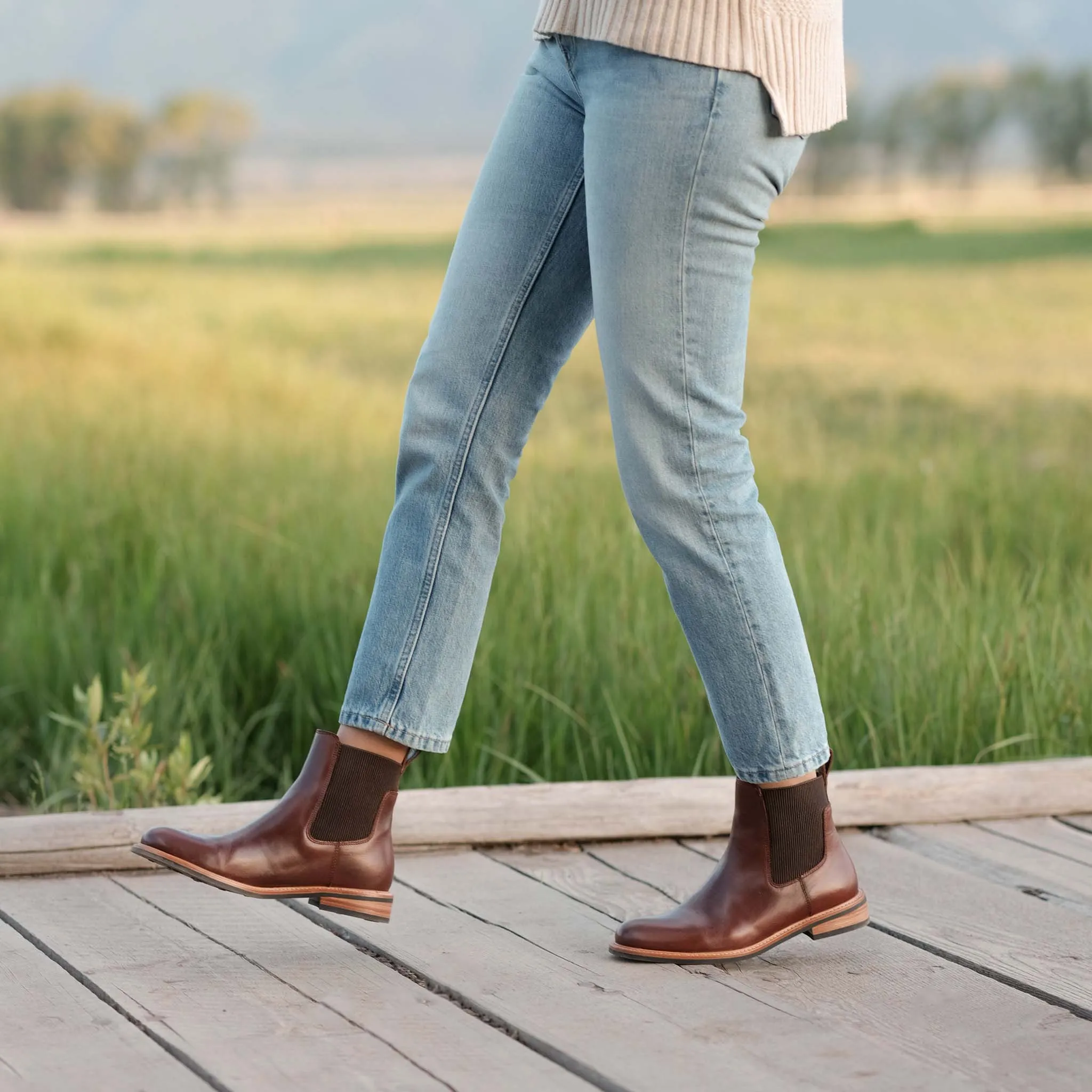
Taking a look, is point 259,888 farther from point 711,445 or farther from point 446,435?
point 711,445

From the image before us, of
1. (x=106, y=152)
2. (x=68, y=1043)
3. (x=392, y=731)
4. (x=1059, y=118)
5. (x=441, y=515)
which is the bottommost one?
(x=68, y=1043)

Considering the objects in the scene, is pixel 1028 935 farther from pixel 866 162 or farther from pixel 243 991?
pixel 866 162

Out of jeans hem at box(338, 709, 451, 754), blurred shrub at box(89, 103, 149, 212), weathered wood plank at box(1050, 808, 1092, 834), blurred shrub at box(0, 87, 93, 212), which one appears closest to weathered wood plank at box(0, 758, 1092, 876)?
weathered wood plank at box(1050, 808, 1092, 834)

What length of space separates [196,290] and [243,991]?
504 inches

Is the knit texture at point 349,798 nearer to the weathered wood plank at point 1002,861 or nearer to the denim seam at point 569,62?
the denim seam at point 569,62

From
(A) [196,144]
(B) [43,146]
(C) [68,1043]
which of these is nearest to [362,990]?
(C) [68,1043]

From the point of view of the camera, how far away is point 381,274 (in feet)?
59.5

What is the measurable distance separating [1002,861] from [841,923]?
0.48 m

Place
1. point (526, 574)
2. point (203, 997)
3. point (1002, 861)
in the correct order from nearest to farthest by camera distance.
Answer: point (203, 997)
point (1002, 861)
point (526, 574)

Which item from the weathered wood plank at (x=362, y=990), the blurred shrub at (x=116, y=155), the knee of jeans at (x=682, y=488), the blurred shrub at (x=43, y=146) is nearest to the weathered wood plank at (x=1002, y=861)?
the knee of jeans at (x=682, y=488)

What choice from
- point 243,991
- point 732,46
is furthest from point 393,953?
point 732,46

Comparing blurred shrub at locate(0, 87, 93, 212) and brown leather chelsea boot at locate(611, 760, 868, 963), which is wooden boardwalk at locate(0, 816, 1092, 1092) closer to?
brown leather chelsea boot at locate(611, 760, 868, 963)

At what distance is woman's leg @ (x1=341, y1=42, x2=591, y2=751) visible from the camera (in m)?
1.69

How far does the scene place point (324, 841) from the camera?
1691mm
